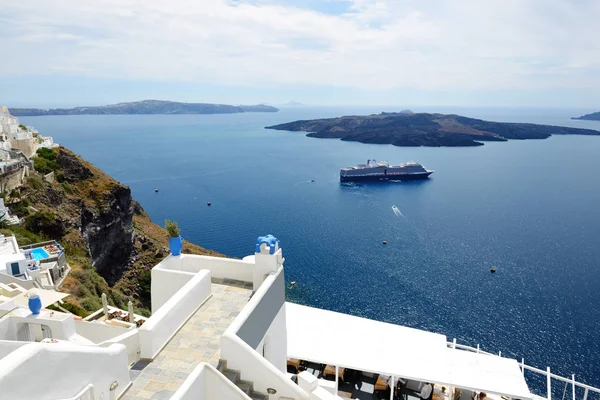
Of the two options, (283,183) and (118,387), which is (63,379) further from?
(283,183)

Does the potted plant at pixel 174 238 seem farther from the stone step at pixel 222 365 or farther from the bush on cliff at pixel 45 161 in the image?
the bush on cliff at pixel 45 161

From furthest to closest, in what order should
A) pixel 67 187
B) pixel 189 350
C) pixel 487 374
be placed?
pixel 67 187
pixel 487 374
pixel 189 350

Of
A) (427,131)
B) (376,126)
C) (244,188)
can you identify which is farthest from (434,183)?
(376,126)

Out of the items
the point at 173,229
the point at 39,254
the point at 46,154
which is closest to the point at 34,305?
the point at 173,229

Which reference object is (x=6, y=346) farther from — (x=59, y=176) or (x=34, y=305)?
(x=59, y=176)

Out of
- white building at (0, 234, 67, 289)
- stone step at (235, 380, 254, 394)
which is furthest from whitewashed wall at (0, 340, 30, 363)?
white building at (0, 234, 67, 289)

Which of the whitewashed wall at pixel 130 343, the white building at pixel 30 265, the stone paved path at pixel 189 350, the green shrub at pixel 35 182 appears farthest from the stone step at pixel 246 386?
the green shrub at pixel 35 182
